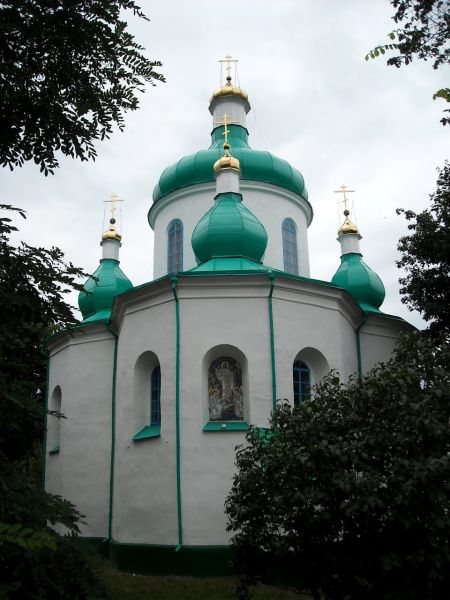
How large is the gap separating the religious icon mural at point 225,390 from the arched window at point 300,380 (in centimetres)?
126

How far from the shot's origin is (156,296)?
12922mm

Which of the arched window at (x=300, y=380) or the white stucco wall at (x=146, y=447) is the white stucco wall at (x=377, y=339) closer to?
the arched window at (x=300, y=380)

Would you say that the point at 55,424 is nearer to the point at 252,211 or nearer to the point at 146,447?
the point at 146,447

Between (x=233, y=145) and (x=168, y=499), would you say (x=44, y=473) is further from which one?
(x=233, y=145)

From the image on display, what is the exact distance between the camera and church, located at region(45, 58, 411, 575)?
37.6 feet

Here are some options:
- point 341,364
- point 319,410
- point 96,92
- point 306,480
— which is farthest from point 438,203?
point 96,92

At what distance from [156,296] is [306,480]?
672 centimetres

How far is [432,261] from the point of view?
13.2m

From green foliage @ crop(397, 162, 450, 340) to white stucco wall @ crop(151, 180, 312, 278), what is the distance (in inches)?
182

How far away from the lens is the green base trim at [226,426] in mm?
11648

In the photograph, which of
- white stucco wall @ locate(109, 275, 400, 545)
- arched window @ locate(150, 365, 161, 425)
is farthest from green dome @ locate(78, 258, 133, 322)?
white stucco wall @ locate(109, 275, 400, 545)

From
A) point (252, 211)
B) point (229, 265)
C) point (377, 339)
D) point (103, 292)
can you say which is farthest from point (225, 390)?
point (252, 211)

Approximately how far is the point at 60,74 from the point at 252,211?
12662 millimetres

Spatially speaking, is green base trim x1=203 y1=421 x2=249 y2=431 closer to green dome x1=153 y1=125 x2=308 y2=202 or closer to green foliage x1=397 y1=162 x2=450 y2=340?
green foliage x1=397 y1=162 x2=450 y2=340
